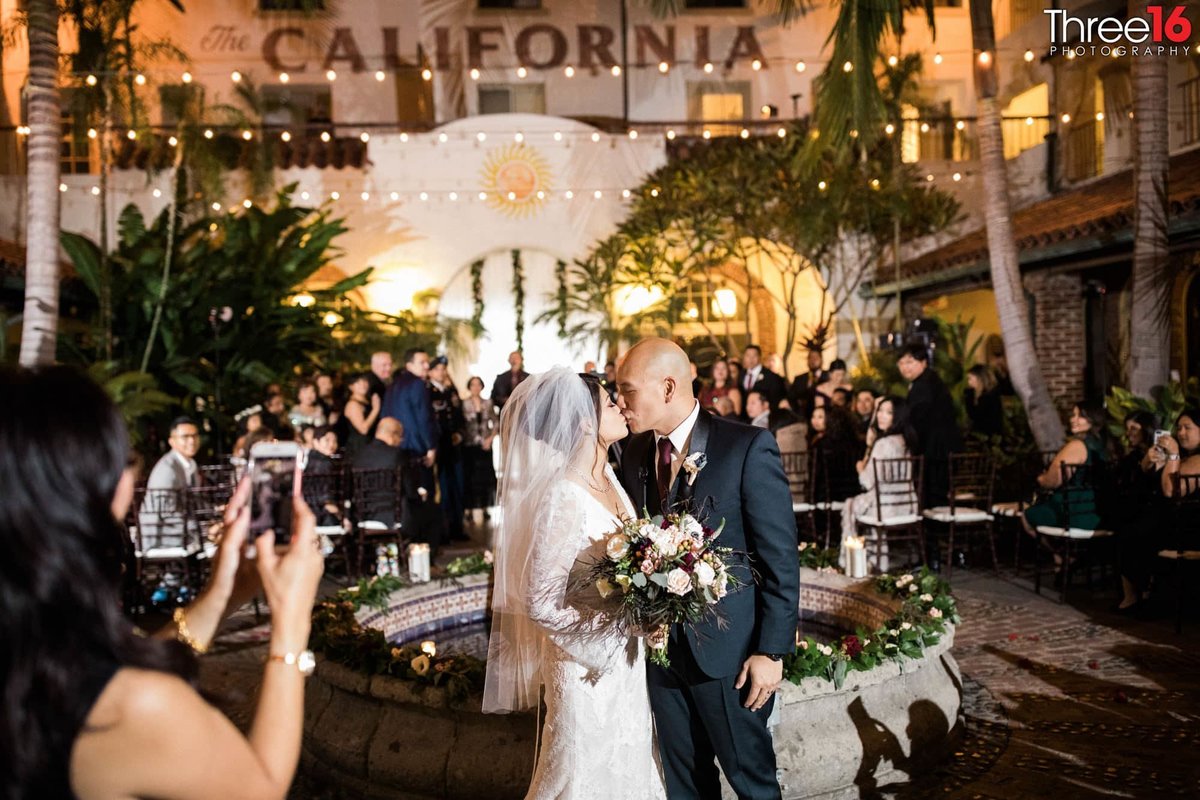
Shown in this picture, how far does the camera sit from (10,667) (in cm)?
153

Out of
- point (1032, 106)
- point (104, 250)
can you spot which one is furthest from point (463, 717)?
point (1032, 106)

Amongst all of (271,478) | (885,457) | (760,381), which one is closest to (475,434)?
(760,381)

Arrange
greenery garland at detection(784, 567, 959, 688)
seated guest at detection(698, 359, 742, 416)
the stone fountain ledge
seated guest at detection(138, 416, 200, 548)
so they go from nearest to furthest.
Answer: the stone fountain ledge, greenery garland at detection(784, 567, 959, 688), seated guest at detection(138, 416, 200, 548), seated guest at detection(698, 359, 742, 416)

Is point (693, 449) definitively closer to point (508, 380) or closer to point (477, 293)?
point (508, 380)

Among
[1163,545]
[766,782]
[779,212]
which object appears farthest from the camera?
[779,212]

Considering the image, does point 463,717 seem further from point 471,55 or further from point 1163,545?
point 471,55

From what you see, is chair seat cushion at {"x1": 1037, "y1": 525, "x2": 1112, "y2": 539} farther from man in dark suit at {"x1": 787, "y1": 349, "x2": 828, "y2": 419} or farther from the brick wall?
the brick wall

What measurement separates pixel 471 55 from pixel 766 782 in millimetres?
21558

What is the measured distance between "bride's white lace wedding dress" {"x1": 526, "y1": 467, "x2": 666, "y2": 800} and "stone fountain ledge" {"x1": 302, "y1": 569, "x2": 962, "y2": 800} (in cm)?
104

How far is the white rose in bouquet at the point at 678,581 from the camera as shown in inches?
120

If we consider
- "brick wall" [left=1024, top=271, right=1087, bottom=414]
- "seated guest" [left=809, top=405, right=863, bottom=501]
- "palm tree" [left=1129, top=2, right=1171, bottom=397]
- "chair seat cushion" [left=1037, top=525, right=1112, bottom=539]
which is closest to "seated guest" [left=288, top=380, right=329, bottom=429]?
"seated guest" [left=809, top=405, right=863, bottom=501]

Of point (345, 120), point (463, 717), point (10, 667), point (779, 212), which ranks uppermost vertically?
point (345, 120)

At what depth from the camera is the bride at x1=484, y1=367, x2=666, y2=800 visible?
3.30 metres

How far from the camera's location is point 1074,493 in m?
8.24
